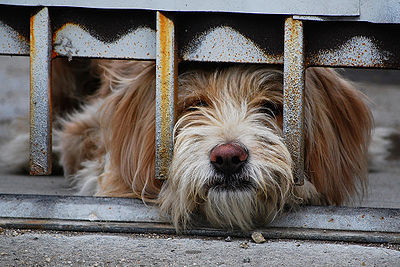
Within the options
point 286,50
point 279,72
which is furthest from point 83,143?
point 286,50

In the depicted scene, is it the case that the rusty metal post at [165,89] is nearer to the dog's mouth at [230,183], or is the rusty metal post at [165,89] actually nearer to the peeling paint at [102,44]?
the peeling paint at [102,44]

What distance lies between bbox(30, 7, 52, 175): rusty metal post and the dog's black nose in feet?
2.22

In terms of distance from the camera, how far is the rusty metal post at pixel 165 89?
8.67ft

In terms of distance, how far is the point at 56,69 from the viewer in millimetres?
5055

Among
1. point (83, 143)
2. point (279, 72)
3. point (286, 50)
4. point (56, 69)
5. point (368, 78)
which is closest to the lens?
point (286, 50)

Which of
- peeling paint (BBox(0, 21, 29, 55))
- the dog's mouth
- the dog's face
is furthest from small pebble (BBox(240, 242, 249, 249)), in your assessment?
peeling paint (BBox(0, 21, 29, 55))

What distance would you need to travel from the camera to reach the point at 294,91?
265cm

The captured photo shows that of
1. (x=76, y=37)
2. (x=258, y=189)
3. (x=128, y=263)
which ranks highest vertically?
(x=76, y=37)

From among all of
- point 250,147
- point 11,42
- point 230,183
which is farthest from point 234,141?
point 11,42

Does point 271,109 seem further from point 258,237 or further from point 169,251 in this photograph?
point 169,251

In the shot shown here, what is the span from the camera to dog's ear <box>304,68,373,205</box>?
10.3ft

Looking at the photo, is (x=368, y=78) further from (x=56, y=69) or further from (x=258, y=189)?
(x=258, y=189)

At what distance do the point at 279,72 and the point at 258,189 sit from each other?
2.16 ft

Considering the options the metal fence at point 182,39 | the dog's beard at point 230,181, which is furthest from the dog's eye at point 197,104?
the metal fence at point 182,39
